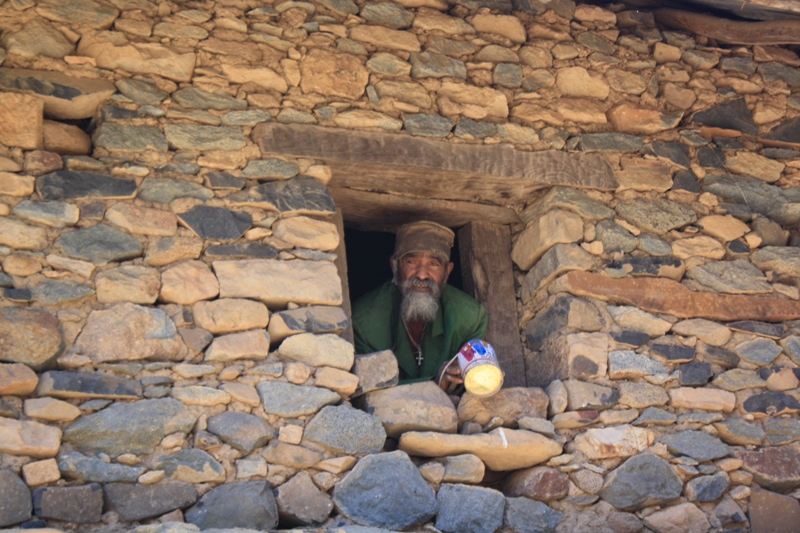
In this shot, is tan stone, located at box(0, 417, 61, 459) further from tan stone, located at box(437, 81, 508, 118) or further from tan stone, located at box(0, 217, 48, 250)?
tan stone, located at box(437, 81, 508, 118)

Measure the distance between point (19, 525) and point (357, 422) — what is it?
1179 mm

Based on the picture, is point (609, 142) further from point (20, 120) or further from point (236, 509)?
point (20, 120)

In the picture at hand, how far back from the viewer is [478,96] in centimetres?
436

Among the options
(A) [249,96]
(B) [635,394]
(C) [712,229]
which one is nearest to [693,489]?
(B) [635,394]

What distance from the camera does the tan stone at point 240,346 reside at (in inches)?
138

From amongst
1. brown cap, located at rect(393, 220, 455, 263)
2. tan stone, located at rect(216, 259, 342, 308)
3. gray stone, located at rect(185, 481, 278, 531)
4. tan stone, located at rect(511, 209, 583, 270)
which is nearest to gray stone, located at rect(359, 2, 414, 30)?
brown cap, located at rect(393, 220, 455, 263)

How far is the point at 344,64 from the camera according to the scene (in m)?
4.17

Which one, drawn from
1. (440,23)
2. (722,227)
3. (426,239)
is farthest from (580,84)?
(426,239)

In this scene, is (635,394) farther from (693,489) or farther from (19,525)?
(19,525)

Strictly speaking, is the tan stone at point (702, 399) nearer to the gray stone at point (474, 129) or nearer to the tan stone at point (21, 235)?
the gray stone at point (474, 129)

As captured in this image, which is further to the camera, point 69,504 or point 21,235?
point 21,235

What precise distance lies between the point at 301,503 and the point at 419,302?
5.11 ft

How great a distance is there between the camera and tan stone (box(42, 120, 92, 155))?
3.71 metres

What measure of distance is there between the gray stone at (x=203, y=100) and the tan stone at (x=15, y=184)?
69 cm
